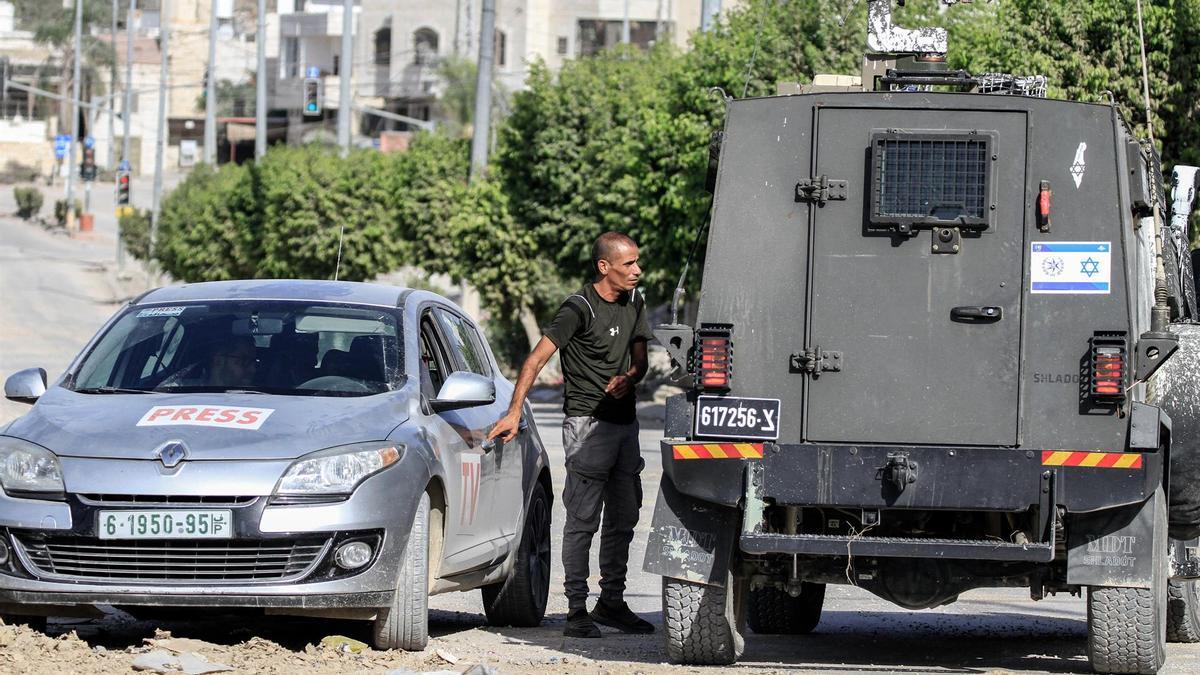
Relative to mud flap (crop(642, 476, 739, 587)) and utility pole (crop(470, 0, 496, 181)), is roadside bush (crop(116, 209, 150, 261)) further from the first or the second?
mud flap (crop(642, 476, 739, 587))

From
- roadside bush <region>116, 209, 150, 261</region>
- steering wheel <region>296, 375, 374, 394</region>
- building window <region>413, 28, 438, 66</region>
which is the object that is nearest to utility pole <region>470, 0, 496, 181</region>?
steering wheel <region>296, 375, 374, 394</region>

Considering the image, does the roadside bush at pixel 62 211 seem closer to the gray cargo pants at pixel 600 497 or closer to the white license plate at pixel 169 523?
the gray cargo pants at pixel 600 497

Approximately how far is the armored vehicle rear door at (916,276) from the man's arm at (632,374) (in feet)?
4.66

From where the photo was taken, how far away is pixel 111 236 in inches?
3396

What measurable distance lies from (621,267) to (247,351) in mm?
1745

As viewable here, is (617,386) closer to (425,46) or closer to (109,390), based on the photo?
(109,390)

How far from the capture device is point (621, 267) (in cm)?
880

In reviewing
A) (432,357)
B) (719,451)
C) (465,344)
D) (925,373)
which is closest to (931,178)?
(925,373)

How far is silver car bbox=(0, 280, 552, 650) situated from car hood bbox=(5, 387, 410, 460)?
1 cm

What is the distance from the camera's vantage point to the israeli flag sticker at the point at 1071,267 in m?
7.45

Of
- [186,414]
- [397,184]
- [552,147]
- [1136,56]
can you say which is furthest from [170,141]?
[186,414]

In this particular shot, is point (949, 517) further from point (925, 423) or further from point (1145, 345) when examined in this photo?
point (1145, 345)

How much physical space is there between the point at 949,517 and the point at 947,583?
0.27 metres

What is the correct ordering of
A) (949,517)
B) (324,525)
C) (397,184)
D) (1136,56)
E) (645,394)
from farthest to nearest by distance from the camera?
1. (397,184)
2. (645,394)
3. (1136,56)
4. (949,517)
5. (324,525)
